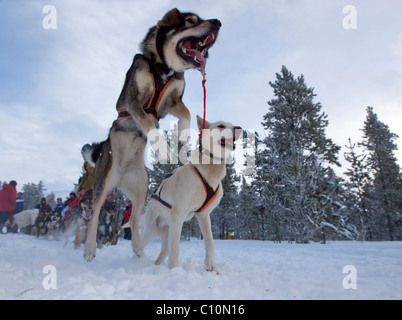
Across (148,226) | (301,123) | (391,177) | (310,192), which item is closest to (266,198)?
(310,192)

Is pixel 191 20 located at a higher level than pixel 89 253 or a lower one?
higher

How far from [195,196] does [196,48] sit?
6.70 ft

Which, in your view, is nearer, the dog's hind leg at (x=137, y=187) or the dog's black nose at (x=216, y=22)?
the dog's black nose at (x=216, y=22)

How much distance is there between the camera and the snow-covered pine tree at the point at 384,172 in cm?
3031

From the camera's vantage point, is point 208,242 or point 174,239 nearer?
point 174,239

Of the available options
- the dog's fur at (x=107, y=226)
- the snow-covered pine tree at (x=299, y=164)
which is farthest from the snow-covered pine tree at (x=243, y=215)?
the dog's fur at (x=107, y=226)

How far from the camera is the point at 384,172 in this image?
3231cm

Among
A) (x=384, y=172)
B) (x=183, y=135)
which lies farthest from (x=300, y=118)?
(x=183, y=135)

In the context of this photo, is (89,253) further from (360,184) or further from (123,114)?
(360,184)

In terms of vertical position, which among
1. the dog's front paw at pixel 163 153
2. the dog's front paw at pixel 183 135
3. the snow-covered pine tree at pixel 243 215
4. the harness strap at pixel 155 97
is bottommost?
the snow-covered pine tree at pixel 243 215

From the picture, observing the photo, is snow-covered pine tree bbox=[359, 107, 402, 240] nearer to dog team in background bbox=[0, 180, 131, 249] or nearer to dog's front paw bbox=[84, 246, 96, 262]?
dog team in background bbox=[0, 180, 131, 249]

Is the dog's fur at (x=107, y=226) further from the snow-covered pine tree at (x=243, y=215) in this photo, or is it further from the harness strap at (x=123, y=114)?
the snow-covered pine tree at (x=243, y=215)
